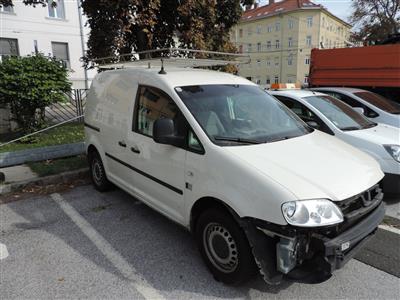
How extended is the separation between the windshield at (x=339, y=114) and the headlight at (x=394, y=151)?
73 centimetres

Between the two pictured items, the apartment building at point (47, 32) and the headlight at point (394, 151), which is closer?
the headlight at point (394, 151)

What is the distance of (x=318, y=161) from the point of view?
9.66 ft

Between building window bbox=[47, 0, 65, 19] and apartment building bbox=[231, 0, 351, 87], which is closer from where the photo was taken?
building window bbox=[47, 0, 65, 19]

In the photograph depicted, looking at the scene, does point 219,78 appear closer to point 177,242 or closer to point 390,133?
point 177,242

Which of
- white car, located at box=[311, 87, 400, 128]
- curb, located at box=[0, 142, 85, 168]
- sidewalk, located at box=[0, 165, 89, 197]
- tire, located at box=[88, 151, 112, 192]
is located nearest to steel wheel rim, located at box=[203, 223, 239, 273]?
tire, located at box=[88, 151, 112, 192]

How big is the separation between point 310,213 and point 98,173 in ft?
12.3

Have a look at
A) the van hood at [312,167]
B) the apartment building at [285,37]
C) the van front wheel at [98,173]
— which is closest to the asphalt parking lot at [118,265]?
the van front wheel at [98,173]

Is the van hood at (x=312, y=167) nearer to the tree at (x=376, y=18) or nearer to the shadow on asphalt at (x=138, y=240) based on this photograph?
the shadow on asphalt at (x=138, y=240)

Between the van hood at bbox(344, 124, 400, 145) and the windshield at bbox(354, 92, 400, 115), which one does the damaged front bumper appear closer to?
the van hood at bbox(344, 124, 400, 145)

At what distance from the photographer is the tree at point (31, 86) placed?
736 cm

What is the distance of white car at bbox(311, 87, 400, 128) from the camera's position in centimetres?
717

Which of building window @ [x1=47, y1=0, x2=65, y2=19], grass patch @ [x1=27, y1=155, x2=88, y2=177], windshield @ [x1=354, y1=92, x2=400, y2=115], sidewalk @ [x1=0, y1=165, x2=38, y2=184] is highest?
building window @ [x1=47, y1=0, x2=65, y2=19]

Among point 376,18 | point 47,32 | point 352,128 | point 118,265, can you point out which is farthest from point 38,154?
point 376,18

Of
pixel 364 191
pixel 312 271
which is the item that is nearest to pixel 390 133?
pixel 364 191
